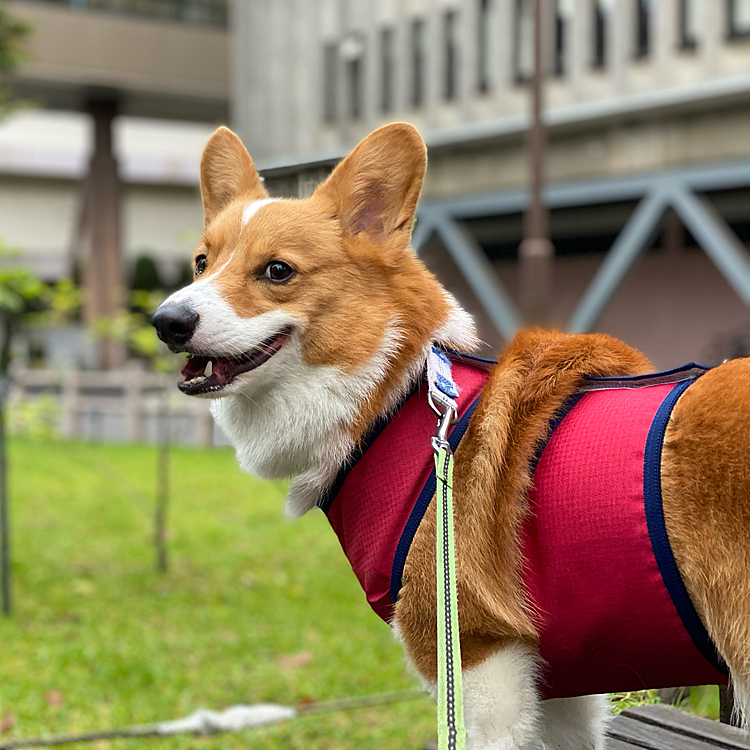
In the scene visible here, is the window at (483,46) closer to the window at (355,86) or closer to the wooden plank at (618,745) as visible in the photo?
the window at (355,86)

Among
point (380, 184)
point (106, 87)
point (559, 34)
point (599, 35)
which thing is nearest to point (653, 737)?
point (380, 184)

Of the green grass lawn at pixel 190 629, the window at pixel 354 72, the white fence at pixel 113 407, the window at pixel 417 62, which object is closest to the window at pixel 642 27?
the window at pixel 417 62

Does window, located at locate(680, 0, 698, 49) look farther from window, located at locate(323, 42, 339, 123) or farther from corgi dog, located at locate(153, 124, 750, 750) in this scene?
corgi dog, located at locate(153, 124, 750, 750)

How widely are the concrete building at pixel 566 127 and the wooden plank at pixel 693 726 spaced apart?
7452 mm

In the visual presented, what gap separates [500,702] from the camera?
174 cm

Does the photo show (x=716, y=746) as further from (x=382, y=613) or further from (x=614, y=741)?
(x=382, y=613)

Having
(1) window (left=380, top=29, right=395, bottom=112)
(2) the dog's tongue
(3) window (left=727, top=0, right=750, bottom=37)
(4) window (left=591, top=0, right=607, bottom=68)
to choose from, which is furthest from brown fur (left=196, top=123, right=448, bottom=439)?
(1) window (left=380, top=29, right=395, bottom=112)

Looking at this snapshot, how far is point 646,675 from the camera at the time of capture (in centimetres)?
179

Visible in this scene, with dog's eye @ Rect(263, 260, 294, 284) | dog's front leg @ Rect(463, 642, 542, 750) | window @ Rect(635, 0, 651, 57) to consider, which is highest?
window @ Rect(635, 0, 651, 57)

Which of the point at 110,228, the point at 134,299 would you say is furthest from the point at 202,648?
the point at 110,228

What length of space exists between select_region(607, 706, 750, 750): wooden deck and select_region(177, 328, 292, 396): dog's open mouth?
145cm

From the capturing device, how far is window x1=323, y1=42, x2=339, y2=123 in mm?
14508

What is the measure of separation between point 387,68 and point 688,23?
15.7 ft

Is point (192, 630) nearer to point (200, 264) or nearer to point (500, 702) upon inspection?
point (200, 264)
